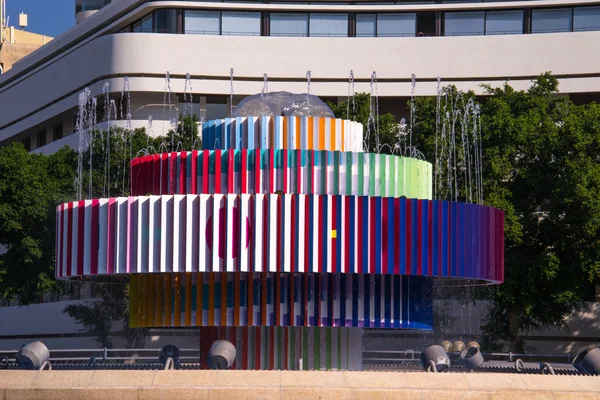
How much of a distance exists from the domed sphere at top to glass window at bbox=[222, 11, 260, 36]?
36689 millimetres

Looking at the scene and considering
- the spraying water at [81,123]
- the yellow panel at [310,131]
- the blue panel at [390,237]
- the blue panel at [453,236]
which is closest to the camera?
the blue panel at [390,237]

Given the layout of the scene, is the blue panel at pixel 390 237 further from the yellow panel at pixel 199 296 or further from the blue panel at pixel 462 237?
the yellow panel at pixel 199 296

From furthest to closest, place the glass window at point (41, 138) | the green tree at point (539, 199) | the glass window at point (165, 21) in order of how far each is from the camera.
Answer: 1. the glass window at point (41, 138)
2. the glass window at point (165, 21)
3. the green tree at point (539, 199)

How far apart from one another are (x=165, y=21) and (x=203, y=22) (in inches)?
77.7

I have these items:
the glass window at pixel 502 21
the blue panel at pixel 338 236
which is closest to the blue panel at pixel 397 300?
the blue panel at pixel 338 236

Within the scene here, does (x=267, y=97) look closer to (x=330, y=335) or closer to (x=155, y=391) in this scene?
(x=330, y=335)

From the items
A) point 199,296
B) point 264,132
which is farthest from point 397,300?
point 264,132

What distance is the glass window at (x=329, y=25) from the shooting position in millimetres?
66812

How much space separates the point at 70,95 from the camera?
226 ft

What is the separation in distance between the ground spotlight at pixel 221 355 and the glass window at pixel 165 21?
4377 centimetres

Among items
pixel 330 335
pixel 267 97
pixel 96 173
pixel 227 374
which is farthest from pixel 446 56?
pixel 227 374

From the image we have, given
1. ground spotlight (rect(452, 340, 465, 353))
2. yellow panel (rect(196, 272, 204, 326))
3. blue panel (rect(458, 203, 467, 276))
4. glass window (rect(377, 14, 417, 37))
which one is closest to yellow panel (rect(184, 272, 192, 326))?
yellow panel (rect(196, 272, 204, 326))

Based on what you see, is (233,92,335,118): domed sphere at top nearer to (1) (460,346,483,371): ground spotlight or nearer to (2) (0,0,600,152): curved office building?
(1) (460,346,483,371): ground spotlight

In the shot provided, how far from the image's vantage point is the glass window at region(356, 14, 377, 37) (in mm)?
66812
